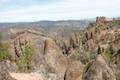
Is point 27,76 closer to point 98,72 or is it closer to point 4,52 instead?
point 98,72

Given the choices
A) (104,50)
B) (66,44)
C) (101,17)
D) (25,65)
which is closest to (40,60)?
(25,65)

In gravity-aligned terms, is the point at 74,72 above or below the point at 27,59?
above

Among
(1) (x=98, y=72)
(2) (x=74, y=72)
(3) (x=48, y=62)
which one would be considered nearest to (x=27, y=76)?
(2) (x=74, y=72)

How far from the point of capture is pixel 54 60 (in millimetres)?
49062

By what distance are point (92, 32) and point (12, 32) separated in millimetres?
101685

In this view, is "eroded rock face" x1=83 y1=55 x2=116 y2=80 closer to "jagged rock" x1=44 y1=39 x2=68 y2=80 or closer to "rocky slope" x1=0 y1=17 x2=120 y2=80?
"rocky slope" x1=0 y1=17 x2=120 y2=80

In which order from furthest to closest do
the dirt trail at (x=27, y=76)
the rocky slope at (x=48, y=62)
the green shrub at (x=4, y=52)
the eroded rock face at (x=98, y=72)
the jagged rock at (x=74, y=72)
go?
the green shrub at (x=4, y=52) < the jagged rock at (x=74, y=72) < the rocky slope at (x=48, y=62) < the eroded rock face at (x=98, y=72) < the dirt trail at (x=27, y=76)

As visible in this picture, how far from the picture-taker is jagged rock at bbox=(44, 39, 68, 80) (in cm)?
4564

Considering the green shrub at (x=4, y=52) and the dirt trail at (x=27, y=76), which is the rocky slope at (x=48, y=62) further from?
the green shrub at (x=4, y=52)

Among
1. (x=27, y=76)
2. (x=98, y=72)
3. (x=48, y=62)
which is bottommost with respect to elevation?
(x=98, y=72)

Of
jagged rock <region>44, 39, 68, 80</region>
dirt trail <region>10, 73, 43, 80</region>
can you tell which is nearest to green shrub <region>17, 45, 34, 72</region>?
jagged rock <region>44, 39, 68, 80</region>

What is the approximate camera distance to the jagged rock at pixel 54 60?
45.6 meters

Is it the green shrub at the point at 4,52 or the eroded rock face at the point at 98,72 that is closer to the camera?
the eroded rock face at the point at 98,72

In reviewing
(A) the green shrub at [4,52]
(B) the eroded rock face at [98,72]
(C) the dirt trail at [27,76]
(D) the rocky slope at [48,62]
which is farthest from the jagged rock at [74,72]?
(A) the green shrub at [4,52]
